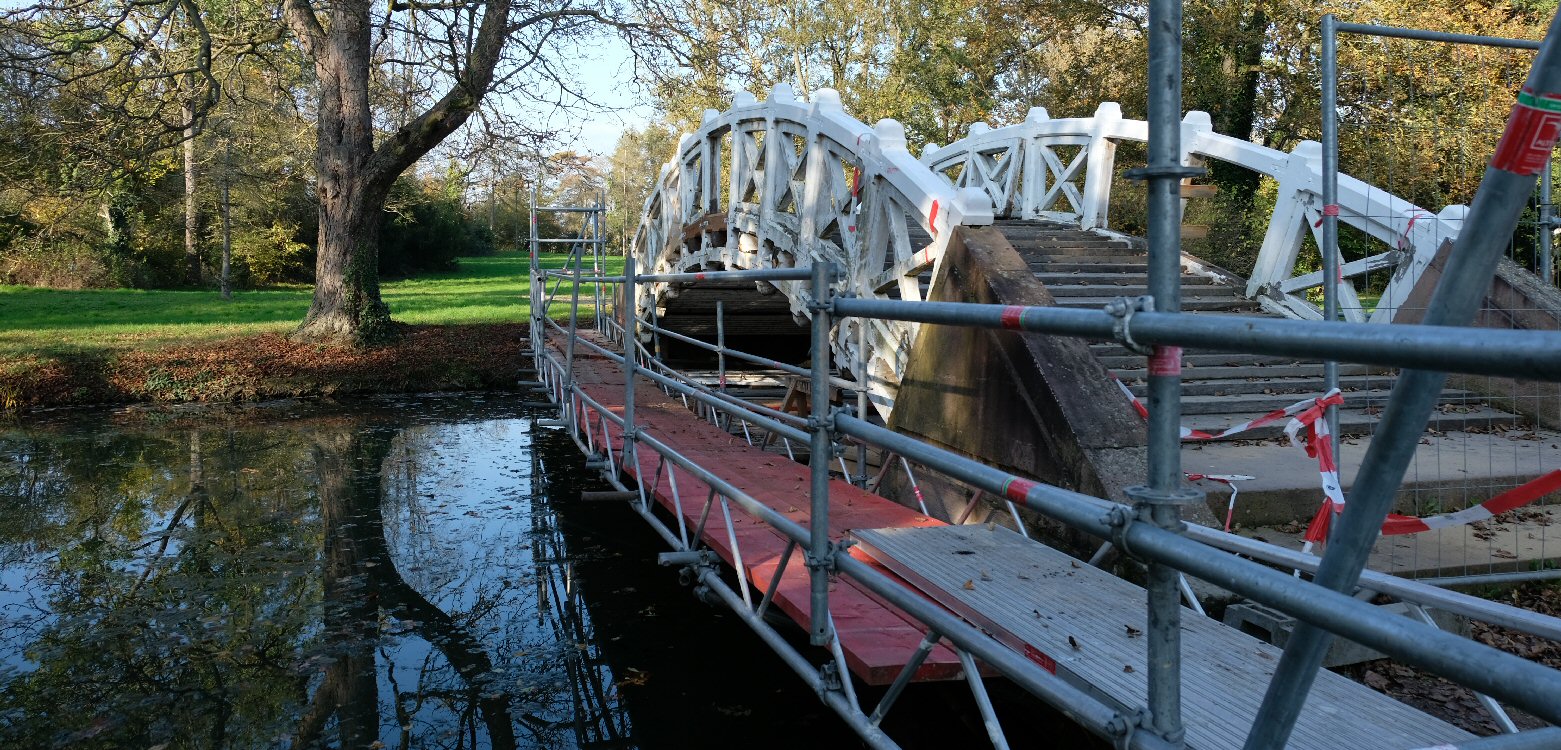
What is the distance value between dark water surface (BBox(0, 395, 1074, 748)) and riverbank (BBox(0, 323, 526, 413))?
5.07 m

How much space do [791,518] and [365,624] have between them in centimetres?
238

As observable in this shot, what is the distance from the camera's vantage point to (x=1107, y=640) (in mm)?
3342

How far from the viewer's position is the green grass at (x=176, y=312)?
1858 cm

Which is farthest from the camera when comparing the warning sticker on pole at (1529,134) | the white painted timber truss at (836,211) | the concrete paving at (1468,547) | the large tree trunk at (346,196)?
the large tree trunk at (346,196)

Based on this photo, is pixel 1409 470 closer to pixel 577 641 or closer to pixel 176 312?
pixel 577 641

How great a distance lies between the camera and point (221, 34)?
1730 centimetres

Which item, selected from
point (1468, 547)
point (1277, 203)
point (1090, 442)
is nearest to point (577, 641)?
point (1090, 442)

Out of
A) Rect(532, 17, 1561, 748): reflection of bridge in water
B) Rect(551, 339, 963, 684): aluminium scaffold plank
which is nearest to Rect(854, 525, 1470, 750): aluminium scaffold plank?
Rect(532, 17, 1561, 748): reflection of bridge in water

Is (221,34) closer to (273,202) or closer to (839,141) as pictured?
(839,141)

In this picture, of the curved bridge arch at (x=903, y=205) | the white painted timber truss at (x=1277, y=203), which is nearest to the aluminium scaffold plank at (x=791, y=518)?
the curved bridge arch at (x=903, y=205)

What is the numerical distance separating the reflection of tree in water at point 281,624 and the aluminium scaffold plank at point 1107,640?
1644 millimetres

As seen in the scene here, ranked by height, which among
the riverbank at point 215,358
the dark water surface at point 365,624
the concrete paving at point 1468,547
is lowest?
the dark water surface at point 365,624

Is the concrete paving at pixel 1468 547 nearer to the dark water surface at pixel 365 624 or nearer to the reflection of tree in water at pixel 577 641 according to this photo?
the dark water surface at pixel 365 624

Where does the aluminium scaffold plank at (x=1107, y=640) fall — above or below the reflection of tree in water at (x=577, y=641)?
above
